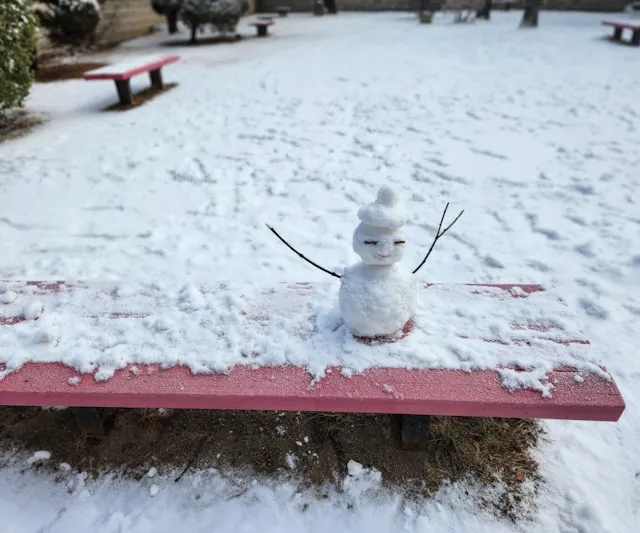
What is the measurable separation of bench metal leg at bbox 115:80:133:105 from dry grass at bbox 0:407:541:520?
4.94m

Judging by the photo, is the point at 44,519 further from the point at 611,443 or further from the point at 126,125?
the point at 126,125

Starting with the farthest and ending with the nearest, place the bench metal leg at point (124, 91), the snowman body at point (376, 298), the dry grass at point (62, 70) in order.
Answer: the dry grass at point (62, 70) → the bench metal leg at point (124, 91) → the snowman body at point (376, 298)

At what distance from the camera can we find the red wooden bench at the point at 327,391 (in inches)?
57.8

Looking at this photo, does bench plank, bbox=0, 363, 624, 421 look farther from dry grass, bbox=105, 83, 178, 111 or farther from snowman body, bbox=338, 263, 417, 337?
dry grass, bbox=105, 83, 178, 111

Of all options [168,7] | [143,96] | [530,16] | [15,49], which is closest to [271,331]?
[15,49]

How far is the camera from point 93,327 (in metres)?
1.82

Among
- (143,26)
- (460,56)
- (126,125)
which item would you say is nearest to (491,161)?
(126,125)

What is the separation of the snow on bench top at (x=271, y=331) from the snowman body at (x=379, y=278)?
94 mm

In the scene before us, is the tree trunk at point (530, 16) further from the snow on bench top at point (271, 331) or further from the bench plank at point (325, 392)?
the bench plank at point (325, 392)

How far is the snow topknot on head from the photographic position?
1.50 metres

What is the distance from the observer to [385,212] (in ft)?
4.91

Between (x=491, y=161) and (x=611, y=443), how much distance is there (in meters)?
3.01

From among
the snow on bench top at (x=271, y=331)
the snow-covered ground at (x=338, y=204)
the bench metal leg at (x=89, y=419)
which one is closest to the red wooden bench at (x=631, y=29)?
the snow-covered ground at (x=338, y=204)

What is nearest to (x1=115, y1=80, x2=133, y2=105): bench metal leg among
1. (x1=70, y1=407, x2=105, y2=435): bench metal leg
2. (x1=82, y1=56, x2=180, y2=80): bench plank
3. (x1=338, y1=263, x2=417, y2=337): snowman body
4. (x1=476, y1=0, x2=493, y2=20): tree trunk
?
(x1=82, y1=56, x2=180, y2=80): bench plank
